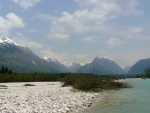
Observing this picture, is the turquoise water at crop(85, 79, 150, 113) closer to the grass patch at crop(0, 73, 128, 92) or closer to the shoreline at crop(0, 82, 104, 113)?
the shoreline at crop(0, 82, 104, 113)

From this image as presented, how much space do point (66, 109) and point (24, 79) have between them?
360 ft

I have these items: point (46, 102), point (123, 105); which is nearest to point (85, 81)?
point (46, 102)

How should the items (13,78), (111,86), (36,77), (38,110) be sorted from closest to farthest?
(38,110), (111,86), (13,78), (36,77)

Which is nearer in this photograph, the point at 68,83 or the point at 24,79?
the point at 68,83

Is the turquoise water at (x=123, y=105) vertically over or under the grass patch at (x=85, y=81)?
under

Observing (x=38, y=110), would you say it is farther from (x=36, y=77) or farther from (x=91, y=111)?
(x=36, y=77)

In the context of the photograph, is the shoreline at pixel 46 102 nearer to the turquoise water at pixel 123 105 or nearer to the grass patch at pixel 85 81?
the turquoise water at pixel 123 105

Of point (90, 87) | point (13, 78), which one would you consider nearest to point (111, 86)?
point (90, 87)

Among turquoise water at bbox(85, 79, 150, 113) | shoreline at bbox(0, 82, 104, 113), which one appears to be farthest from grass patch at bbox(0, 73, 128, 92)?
turquoise water at bbox(85, 79, 150, 113)

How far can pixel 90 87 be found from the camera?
51562 millimetres

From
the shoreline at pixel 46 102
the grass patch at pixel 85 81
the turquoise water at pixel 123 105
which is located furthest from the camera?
the grass patch at pixel 85 81

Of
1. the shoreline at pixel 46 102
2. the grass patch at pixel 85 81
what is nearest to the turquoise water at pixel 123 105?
the shoreline at pixel 46 102

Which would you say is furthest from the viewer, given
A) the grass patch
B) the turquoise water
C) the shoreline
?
the grass patch

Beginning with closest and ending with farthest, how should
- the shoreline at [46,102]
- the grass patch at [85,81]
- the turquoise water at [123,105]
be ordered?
1. the shoreline at [46,102]
2. the turquoise water at [123,105]
3. the grass patch at [85,81]
